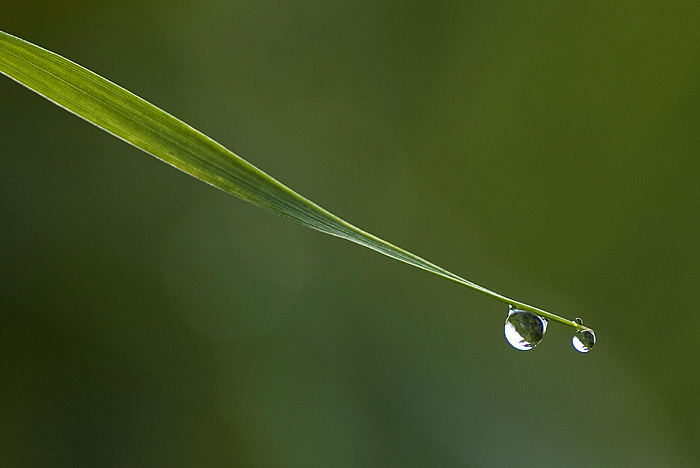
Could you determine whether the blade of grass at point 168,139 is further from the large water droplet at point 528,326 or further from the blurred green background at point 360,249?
the blurred green background at point 360,249

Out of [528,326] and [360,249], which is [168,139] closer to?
[528,326]

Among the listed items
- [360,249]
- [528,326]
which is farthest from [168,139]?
[360,249]

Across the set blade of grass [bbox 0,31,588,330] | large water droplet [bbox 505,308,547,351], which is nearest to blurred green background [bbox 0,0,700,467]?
large water droplet [bbox 505,308,547,351]

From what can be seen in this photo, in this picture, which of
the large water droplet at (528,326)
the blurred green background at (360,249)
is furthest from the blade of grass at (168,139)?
the blurred green background at (360,249)

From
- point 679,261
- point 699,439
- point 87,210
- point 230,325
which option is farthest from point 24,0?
point 699,439

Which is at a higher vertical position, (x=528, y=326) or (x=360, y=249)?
(x=528, y=326)

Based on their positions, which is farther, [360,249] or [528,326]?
[360,249]

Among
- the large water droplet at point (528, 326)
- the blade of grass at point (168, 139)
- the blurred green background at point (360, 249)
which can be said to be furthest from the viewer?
the blurred green background at point (360, 249)
